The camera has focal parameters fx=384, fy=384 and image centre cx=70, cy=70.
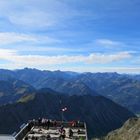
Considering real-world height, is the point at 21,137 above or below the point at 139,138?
above

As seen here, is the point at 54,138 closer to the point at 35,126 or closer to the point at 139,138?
the point at 35,126

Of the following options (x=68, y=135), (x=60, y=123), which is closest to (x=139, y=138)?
(x=60, y=123)

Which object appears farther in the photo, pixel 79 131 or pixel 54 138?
pixel 79 131

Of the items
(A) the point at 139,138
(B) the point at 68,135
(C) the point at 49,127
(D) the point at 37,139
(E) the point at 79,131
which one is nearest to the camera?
(D) the point at 37,139

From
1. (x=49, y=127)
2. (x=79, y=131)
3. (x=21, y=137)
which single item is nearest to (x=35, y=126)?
(x=49, y=127)

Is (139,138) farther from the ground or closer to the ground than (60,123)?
closer to the ground

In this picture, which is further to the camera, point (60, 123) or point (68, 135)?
point (60, 123)

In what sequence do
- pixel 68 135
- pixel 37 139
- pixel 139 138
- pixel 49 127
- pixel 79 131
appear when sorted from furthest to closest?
pixel 139 138 < pixel 49 127 < pixel 79 131 < pixel 68 135 < pixel 37 139

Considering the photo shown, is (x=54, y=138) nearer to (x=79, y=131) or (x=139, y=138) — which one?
(x=79, y=131)

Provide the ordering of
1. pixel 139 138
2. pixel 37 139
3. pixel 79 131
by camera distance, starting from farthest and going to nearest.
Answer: pixel 139 138, pixel 79 131, pixel 37 139
